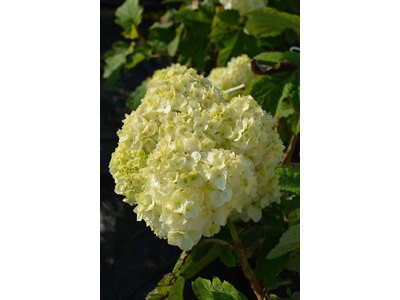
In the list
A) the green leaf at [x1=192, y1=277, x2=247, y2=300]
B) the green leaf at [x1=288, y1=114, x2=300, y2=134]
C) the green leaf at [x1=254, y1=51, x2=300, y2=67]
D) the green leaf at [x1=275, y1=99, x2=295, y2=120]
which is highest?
the green leaf at [x1=254, y1=51, x2=300, y2=67]

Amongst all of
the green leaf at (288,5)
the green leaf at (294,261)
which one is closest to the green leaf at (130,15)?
the green leaf at (288,5)

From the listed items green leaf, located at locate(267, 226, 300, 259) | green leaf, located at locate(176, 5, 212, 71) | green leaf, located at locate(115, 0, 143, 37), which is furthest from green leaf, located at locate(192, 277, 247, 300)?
green leaf, located at locate(115, 0, 143, 37)

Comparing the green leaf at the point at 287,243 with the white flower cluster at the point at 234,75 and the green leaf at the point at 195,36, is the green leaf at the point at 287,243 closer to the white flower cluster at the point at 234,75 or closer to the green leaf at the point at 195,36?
the white flower cluster at the point at 234,75

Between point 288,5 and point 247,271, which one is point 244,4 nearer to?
point 288,5

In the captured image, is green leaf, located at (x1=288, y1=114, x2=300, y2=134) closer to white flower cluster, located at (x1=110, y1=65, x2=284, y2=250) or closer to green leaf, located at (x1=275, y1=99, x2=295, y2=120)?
green leaf, located at (x1=275, y1=99, x2=295, y2=120)

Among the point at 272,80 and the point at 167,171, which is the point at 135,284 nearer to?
the point at 167,171

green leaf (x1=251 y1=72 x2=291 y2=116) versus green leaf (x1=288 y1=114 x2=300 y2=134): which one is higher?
green leaf (x1=251 y1=72 x2=291 y2=116)

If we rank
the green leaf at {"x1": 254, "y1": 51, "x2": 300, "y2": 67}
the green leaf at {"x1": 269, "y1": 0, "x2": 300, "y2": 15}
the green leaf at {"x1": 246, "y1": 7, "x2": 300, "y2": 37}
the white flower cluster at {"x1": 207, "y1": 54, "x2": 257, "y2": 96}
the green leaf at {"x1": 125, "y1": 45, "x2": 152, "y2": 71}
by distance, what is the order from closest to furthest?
the green leaf at {"x1": 254, "y1": 51, "x2": 300, "y2": 67}
the green leaf at {"x1": 246, "y1": 7, "x2": 300, "y2": 37}
the white flower cluster at {"x1": 207, "y1": 54, "x2": 257, "y2": 96}
the green leaf at {"x1": 269, "y1": 0, "x2": 300, "y2": 15}
the green leaf at {"x1": 125, "y1": 45, "x2": 152, "y2": 71}

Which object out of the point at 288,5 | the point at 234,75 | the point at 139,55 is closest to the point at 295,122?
the point at 234,75
